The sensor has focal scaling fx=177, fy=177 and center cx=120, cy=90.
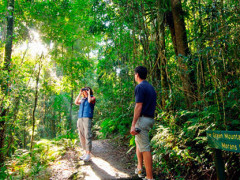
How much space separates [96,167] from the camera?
4738 millimetres

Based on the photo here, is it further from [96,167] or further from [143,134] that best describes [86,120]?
[143,134]

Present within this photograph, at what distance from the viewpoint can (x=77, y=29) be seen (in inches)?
455

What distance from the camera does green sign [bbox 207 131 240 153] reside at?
6.75 ft

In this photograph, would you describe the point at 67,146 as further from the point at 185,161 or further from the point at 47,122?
the point at 47,122

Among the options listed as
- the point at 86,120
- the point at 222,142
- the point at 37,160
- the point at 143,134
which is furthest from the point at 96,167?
the point at 222,142

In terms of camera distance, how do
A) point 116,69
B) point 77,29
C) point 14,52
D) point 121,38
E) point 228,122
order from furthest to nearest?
point 77,29 < point 116,69 < point 14,52 < point 121,38 < point 228,122

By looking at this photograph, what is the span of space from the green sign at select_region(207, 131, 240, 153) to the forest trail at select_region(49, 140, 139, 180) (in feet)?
6.53

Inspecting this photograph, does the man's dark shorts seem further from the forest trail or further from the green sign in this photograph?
the green sign

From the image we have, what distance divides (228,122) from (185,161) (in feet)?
3.87

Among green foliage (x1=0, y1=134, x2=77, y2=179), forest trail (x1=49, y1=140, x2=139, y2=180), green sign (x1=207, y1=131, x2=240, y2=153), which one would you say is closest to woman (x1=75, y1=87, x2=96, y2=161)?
forest trail (x1=49, y1=140, x2=139, y2=180)

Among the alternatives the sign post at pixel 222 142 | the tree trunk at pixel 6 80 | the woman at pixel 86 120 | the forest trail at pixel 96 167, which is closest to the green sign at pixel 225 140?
the sign post at pixel 222 142

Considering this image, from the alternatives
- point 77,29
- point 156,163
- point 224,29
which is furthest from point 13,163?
point 77,29

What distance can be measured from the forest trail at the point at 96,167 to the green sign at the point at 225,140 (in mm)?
1991

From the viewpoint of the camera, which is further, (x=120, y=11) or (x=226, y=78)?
(x=120, y=11)
